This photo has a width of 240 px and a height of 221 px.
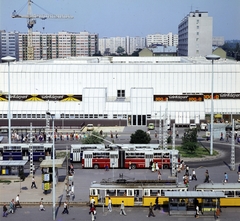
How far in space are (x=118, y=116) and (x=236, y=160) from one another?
717 inches

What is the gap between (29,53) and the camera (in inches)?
6427

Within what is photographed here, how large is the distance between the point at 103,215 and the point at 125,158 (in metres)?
11.0

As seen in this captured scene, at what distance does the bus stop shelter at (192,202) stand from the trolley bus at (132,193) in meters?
1.09

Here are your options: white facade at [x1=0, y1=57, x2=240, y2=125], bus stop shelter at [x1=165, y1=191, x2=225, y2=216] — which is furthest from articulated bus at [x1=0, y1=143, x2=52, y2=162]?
white facade at [x1=0, y1=57, x2=240, y2=125]

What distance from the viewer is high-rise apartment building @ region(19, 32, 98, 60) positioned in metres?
175

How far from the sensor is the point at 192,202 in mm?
27641

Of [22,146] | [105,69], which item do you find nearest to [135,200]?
[22,146]

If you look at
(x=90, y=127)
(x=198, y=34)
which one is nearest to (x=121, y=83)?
(x=90, y=127)

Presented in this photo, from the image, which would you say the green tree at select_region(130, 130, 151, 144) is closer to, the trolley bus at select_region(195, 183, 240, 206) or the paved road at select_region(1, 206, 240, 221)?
the trolley bus at select_region(195, 183, 240, 206)

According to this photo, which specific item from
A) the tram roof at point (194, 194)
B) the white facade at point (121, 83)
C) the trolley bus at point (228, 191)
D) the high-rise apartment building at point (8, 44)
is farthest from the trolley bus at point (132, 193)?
the high-rise apartment building at point (8, 44)

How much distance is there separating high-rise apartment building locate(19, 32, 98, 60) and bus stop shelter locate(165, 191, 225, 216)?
149m

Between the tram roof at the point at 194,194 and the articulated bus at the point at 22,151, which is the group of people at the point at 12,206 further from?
the articulated bus at the point at 22,151

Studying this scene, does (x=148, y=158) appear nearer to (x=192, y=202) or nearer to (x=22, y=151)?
(x=22, y=151)

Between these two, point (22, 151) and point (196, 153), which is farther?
point (196, 153)
